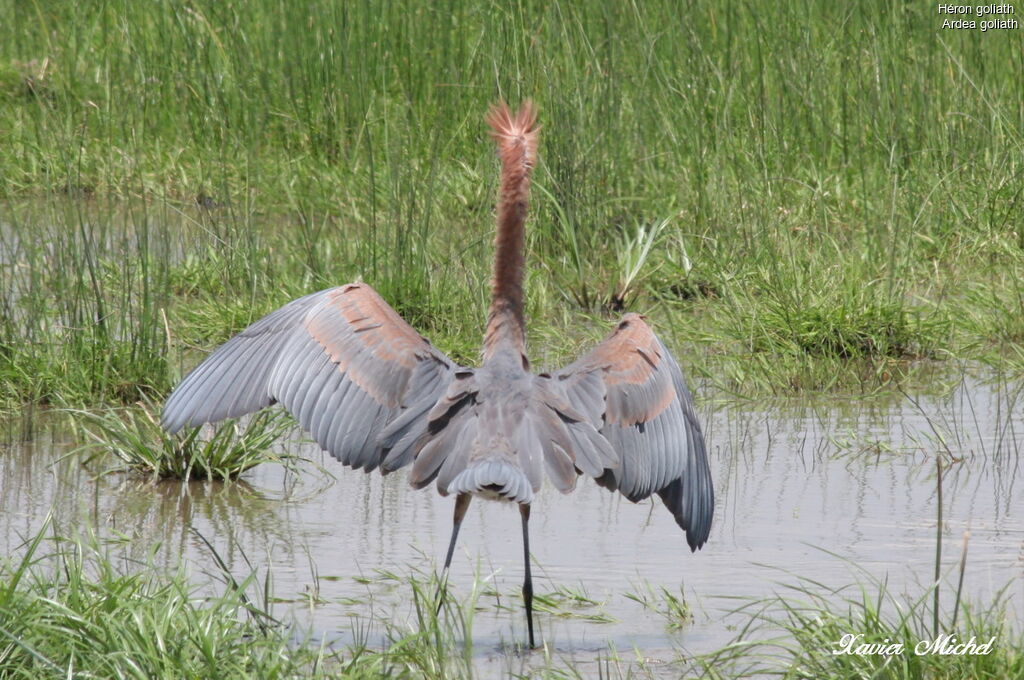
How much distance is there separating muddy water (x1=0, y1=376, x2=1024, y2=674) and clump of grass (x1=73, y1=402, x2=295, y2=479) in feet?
0.23

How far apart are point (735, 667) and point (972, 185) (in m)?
4.83

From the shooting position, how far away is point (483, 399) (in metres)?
4.23

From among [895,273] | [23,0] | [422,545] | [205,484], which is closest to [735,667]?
[422,545]

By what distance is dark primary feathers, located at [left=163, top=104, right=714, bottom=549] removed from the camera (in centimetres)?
403

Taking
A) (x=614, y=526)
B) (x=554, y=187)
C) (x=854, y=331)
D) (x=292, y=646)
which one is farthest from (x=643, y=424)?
(x=554, y=187)

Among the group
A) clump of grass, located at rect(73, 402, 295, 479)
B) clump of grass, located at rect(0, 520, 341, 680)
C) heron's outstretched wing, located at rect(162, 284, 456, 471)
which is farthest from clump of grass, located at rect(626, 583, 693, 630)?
clump of grass, located at rect(73, 402, 295, 479)

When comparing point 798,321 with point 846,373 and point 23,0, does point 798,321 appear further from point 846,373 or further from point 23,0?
point 23,0

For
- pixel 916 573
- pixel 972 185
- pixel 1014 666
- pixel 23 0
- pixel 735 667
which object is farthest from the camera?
pixel 23 0

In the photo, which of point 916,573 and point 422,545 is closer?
point 916,573

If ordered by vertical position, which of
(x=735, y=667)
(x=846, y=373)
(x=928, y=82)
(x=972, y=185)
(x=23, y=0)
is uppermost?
(x=23, y=0)

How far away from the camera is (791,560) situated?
4492mm

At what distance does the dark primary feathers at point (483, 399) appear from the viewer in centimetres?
403

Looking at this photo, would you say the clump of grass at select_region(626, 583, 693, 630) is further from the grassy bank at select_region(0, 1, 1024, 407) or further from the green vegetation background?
the grassy bank at select_region(0, 1, 1024, 407)

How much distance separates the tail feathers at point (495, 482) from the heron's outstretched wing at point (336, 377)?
1.10 feet
